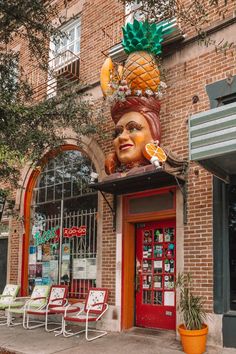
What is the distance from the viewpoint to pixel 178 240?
8328 mm

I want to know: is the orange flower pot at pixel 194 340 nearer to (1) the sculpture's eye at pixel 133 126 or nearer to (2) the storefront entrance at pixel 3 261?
(1) the sculpture's eye at pixel 133 126

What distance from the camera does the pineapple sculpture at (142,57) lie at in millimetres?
8656

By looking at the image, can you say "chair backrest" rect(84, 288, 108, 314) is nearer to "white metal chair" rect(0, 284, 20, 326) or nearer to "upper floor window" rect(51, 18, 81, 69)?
"white metal chair" rect(0, 284, 20, 326)

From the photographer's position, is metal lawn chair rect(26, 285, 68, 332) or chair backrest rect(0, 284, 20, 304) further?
Answer: chair backrest rect(0, 284, 20, 304)

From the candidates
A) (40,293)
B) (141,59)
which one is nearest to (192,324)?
(40,293)

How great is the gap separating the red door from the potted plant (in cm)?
114

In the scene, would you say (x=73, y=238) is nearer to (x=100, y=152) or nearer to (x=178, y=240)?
(x=100, y=152)

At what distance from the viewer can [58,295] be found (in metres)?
10.1

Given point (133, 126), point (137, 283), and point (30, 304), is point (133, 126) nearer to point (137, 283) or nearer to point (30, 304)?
point (137, 283)

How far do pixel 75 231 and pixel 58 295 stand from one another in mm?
1581

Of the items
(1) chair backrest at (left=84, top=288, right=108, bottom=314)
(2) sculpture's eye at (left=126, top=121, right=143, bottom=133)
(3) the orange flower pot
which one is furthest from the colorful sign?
(3) the orange flower pot

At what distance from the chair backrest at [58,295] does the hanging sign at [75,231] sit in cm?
128

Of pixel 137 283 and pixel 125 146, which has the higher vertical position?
pixel 125 146

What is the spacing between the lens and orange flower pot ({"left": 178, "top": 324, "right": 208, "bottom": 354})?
7070 millimetres
